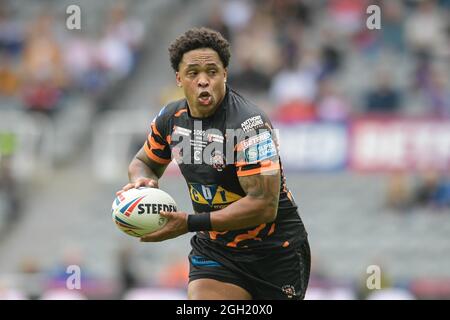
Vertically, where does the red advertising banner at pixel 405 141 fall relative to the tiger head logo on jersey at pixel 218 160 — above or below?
above

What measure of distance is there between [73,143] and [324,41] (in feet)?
14.8

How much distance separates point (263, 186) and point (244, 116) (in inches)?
19.6

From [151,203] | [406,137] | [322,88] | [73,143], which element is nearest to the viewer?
[151,203]

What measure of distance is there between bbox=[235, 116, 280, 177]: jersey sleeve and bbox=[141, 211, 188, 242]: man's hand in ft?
1.59

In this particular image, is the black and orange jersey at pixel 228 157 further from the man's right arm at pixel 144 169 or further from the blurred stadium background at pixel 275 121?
the blurred stadium background at pixel 275 121

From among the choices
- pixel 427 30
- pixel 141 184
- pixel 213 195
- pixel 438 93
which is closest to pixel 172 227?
pixel 213 195

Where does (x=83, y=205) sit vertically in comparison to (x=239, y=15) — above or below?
below

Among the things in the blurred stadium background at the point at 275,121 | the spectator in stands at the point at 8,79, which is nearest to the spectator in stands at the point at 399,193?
the blurred stadium background at the point at 275,121

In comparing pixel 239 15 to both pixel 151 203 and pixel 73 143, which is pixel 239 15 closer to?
pixel 73 143

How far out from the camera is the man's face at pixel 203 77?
23.4 ft

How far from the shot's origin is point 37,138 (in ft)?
56.7

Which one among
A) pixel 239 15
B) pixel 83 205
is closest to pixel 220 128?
pixel 83 205

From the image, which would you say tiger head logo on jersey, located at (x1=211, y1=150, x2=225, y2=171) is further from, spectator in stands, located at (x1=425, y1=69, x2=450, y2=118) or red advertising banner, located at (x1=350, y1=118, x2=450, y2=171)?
spectator in stands, located at (x1=425, y1=69, x2=450, y2=118)

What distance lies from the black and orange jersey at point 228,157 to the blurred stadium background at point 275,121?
19.7 feet
